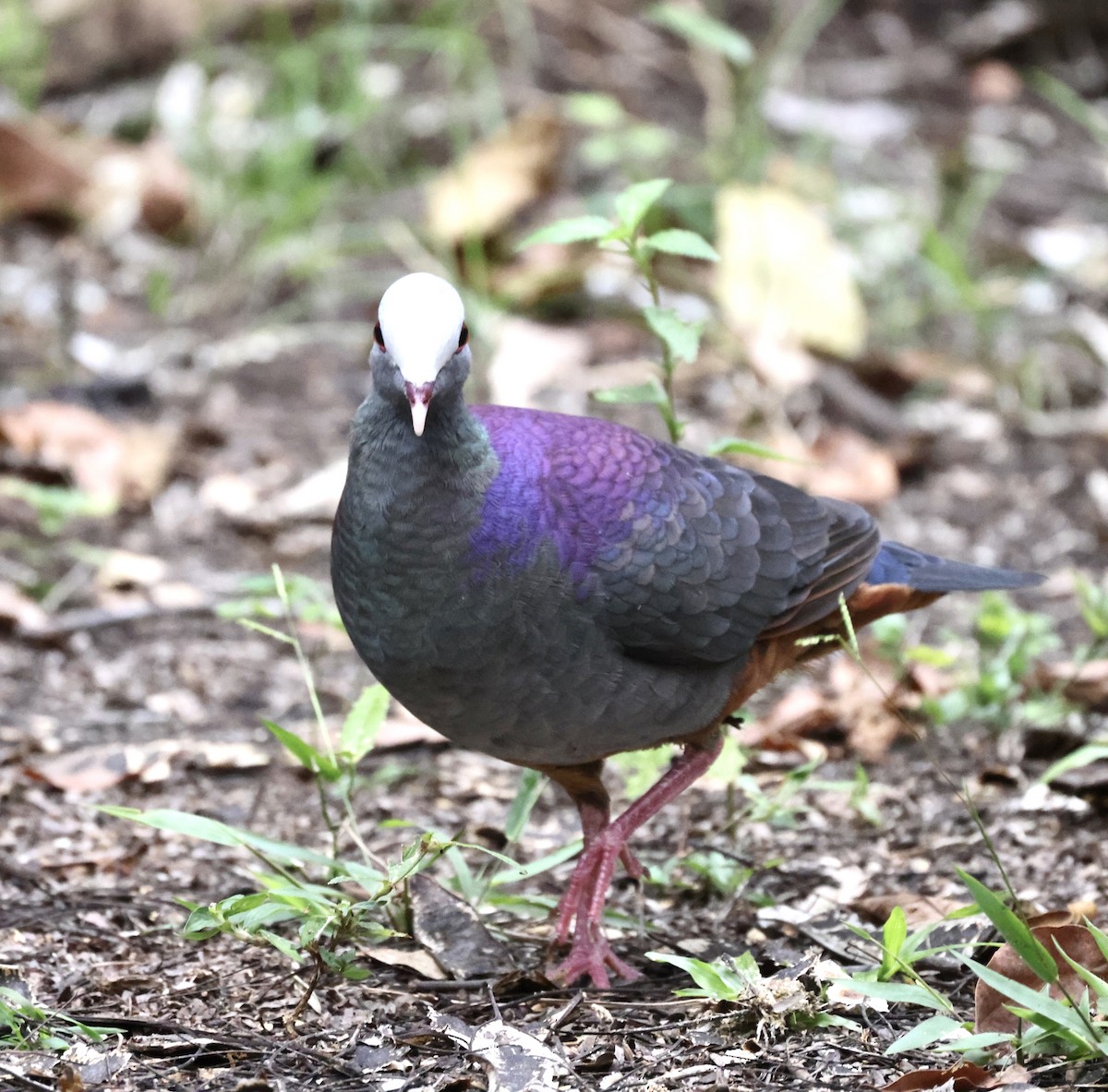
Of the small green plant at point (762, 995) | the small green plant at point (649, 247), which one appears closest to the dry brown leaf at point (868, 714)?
the small green plant at point (649, 247)

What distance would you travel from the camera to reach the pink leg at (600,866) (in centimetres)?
333

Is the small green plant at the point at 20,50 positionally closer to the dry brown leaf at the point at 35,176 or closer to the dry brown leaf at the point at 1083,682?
the dry brown leaf at the point at 35,176

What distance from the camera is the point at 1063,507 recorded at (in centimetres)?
632

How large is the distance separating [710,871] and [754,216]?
3.92 metres

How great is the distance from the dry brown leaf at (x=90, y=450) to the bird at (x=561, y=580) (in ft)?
9.28

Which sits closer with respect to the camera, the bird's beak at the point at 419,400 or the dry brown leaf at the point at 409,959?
the bird's beak at the point at 419,400

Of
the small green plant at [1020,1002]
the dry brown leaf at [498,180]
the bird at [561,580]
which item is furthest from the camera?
the dry brown leaf at [498,180]

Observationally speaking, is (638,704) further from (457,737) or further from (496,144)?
(496,144)

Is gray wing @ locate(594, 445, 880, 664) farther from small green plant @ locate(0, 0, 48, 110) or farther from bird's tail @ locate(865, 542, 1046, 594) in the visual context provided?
small green plant @ locate(0, 0, 48, 110)

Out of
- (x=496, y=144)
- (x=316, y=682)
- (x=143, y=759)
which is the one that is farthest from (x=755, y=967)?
(x=496, y=144)

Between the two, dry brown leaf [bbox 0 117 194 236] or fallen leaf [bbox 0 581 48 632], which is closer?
→ fallen leaf [bbox 0 581 48 632]

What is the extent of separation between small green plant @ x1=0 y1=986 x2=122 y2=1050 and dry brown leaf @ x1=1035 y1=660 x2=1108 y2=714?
286 centimetres

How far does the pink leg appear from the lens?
3330 mm

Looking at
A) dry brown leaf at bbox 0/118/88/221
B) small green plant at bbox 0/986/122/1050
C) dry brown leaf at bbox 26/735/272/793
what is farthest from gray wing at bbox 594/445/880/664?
dry brown leaf at bbox 0/118/88/221
